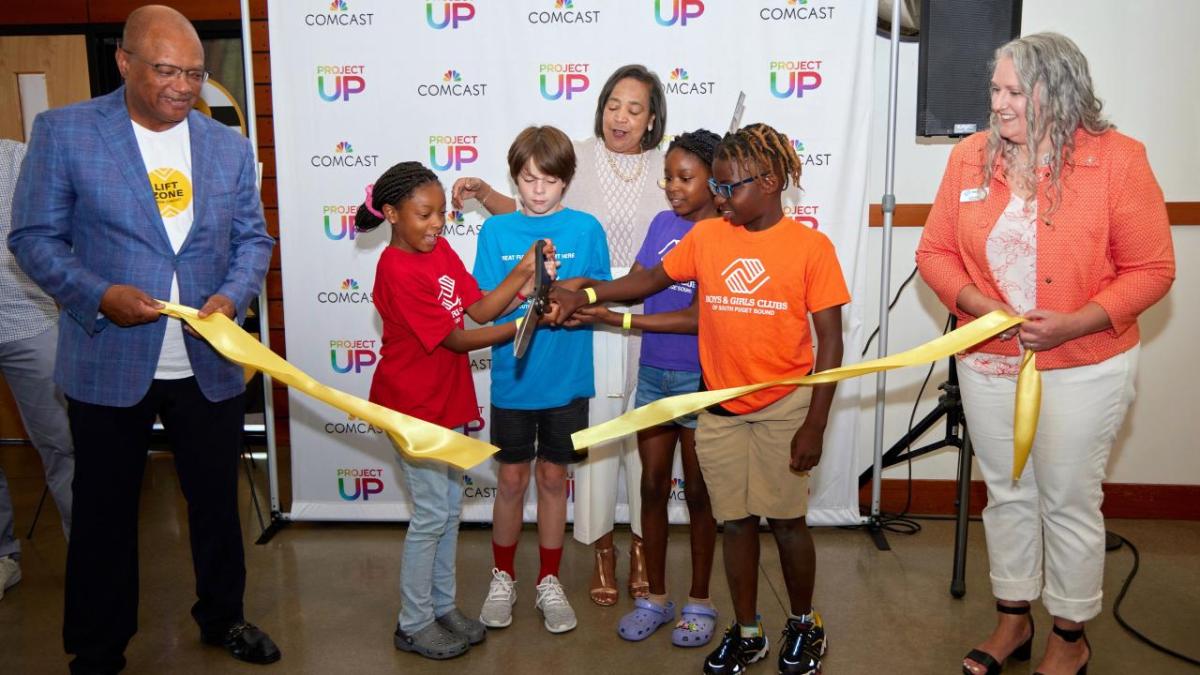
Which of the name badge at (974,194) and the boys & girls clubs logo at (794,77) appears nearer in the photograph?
the name badge at (974,194)

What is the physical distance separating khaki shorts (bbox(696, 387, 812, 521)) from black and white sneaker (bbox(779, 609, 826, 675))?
1.30ft

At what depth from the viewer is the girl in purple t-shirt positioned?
296 centimetres

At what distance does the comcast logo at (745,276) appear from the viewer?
2.62 meters

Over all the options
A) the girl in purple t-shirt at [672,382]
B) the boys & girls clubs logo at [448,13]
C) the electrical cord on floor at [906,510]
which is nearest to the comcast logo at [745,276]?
the girl in purple t-shirt at [672,382]

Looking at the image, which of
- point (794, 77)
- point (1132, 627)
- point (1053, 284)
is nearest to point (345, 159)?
point (794, 77)

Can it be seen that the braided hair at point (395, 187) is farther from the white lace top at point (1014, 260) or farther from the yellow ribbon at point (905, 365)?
the white lace top at point (1014, 260)

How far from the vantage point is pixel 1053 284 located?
8.34 feet

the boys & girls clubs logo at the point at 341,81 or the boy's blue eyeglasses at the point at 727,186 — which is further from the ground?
the boys & girls clubs logo at the point at 341,81

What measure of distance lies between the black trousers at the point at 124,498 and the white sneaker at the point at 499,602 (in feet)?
2.86

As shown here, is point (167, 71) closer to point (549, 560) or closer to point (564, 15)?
point (564, 15)

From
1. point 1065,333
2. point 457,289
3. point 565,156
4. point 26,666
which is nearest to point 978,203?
point 1065,333

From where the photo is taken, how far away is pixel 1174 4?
3.98m

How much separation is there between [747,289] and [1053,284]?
2.72ft

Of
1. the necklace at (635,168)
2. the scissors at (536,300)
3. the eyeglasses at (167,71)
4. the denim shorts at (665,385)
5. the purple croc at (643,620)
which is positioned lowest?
the purple croc at (643,620)
